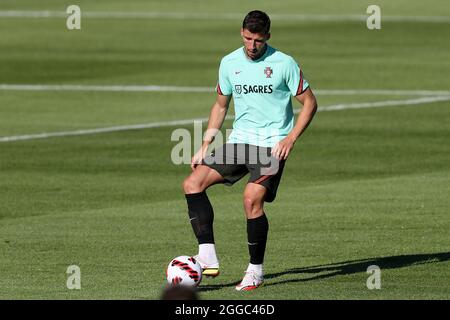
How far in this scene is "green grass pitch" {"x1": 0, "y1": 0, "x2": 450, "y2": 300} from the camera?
1432cm

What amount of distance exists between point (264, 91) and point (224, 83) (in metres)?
0.51

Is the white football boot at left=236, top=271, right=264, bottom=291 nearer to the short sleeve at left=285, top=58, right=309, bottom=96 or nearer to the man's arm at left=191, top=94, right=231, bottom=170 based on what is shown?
the man's arm at left=191, top=94, right=231, bottom=170

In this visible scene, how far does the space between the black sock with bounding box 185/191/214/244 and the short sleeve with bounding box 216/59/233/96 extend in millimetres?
1053

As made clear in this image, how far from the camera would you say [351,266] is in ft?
48.1

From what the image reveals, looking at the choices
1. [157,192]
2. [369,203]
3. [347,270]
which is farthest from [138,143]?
[347,270]

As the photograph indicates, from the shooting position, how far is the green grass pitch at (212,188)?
1432 centimetres

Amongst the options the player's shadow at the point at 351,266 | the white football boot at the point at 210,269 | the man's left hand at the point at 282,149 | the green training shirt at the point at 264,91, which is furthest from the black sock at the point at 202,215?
the man's left hand at the point at 282,149

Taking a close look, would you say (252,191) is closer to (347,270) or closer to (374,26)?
(347,270)

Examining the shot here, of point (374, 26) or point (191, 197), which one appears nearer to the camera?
point (191, 197)

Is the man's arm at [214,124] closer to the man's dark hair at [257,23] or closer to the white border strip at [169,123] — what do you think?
the man's dark hair at [257,23]

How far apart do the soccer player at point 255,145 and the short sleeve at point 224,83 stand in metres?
0.02

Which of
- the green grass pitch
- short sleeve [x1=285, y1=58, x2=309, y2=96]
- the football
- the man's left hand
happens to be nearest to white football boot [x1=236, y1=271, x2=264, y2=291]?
the green grass pitch
